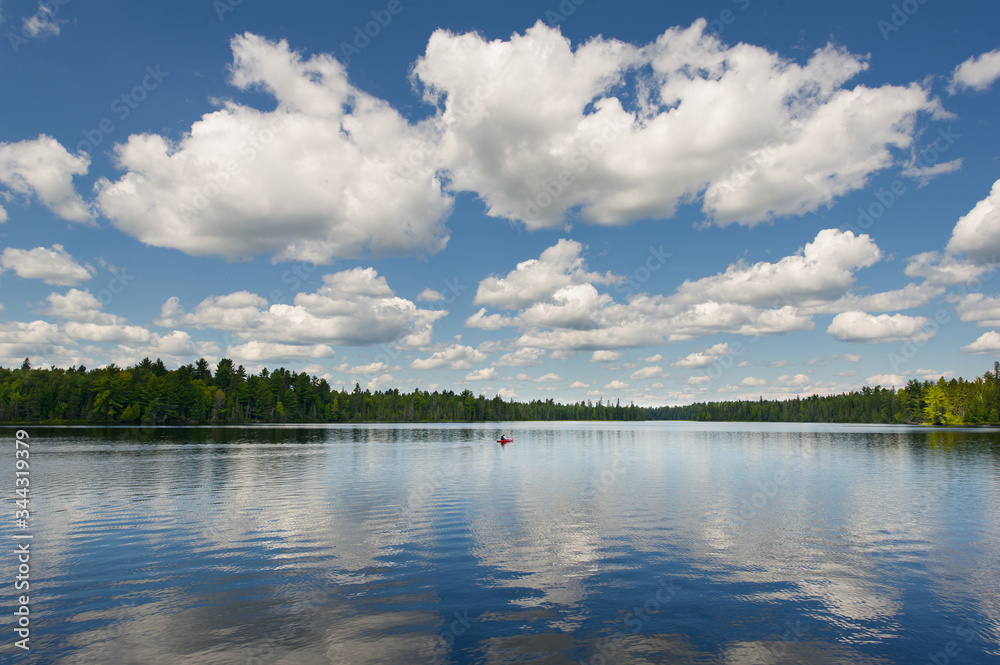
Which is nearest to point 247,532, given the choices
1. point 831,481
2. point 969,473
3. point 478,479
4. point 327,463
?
point 478,479

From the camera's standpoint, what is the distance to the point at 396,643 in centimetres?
1625

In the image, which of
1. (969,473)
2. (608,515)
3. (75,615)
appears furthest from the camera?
(969,473)

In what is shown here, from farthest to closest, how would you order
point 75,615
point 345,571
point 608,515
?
1. point 608,515
2. point 345,571
3. point 75,615

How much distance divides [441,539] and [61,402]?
9480 inches

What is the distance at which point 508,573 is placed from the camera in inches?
912

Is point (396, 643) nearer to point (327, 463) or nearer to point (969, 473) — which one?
point (327, 463)

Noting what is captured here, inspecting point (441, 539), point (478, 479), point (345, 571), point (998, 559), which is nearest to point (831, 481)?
point (998, 559)

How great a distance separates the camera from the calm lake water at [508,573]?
643 inches

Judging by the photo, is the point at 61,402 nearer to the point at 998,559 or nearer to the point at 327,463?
the point at 327,463

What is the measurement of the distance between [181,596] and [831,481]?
5804 centimetres

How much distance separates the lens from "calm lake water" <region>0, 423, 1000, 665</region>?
16328 millimetres

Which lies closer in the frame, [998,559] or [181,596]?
[181,596]

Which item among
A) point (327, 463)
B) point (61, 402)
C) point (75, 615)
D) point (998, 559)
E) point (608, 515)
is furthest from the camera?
point (61, 402)

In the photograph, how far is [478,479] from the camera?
54531mm
